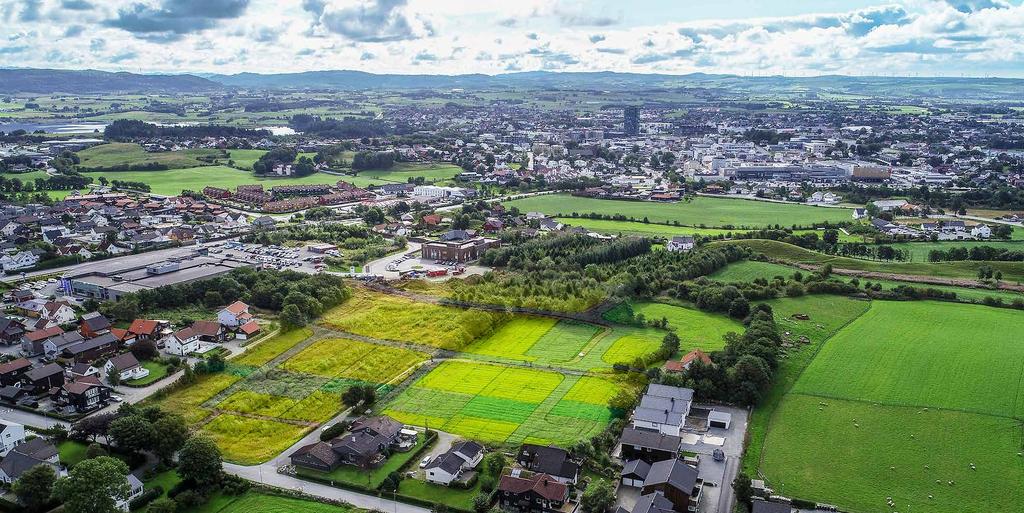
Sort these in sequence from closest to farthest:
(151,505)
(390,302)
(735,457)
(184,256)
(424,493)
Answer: (151,505) → (424,493) → (735,457) → (390,302) → (184,256)

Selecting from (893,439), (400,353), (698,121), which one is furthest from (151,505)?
(698,121)

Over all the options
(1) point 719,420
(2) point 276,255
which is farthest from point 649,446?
(2) point 276,255

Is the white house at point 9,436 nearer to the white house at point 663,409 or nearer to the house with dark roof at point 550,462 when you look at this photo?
the house with dark roof at point 550,462

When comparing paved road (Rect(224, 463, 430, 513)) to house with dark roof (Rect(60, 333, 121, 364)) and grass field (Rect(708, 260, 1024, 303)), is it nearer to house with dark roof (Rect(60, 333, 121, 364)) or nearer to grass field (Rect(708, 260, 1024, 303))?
house with dark roof (Rect(60, 333, 121, 364))

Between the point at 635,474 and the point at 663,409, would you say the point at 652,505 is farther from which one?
the point at 663,409

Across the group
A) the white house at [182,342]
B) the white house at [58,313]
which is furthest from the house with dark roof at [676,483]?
the white house at [58,313]

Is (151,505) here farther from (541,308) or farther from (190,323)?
(541,308)
